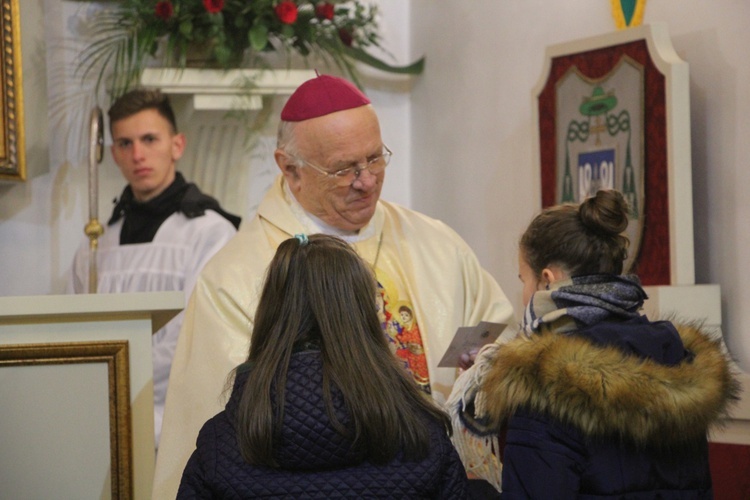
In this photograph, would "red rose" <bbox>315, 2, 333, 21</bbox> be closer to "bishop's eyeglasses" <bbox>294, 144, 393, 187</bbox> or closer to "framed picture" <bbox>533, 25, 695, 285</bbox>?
"framed picture" <bbox>533, 25, 695, 285</bbox>

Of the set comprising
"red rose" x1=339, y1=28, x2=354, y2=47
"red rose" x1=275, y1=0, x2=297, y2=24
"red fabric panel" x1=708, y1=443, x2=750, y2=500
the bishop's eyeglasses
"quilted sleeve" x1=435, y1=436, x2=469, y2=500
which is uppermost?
"red rose" x1=275, y1=0, x2=297, y2=24

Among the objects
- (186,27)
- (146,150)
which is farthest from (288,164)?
(146,150)

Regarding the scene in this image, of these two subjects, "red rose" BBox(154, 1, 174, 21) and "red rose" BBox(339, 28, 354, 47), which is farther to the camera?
"red rose" BBox(339, 28, 354, 47)

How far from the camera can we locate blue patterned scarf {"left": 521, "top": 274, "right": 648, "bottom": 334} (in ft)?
7.99

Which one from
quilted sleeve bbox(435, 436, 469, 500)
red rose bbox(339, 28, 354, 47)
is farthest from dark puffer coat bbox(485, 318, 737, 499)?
red rose bbox(339, 28, 354, 47)

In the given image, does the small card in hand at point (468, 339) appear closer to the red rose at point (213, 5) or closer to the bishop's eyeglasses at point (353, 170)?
the bishop's eyeglasses at point (353, 170)

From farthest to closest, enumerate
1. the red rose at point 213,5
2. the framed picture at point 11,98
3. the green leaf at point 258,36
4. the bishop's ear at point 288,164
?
the green leaf at point 258,36 → the red rose at point 213,5 → the framed picture at point 11,98 → the bishop's ear at point 288,164

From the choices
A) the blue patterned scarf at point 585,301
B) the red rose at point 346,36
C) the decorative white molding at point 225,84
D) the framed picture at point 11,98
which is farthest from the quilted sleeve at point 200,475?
the red rose at point 346,36

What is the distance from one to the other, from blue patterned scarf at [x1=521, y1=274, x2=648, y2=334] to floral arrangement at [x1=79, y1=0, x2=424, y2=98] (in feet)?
9.13

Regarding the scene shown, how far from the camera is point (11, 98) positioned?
475 cm

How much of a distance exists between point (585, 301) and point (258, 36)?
115 inches

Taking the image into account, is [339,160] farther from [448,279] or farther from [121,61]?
[121,61]

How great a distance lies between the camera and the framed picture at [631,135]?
12.1 ft

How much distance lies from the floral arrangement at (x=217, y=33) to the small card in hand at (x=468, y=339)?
90.1 inches
